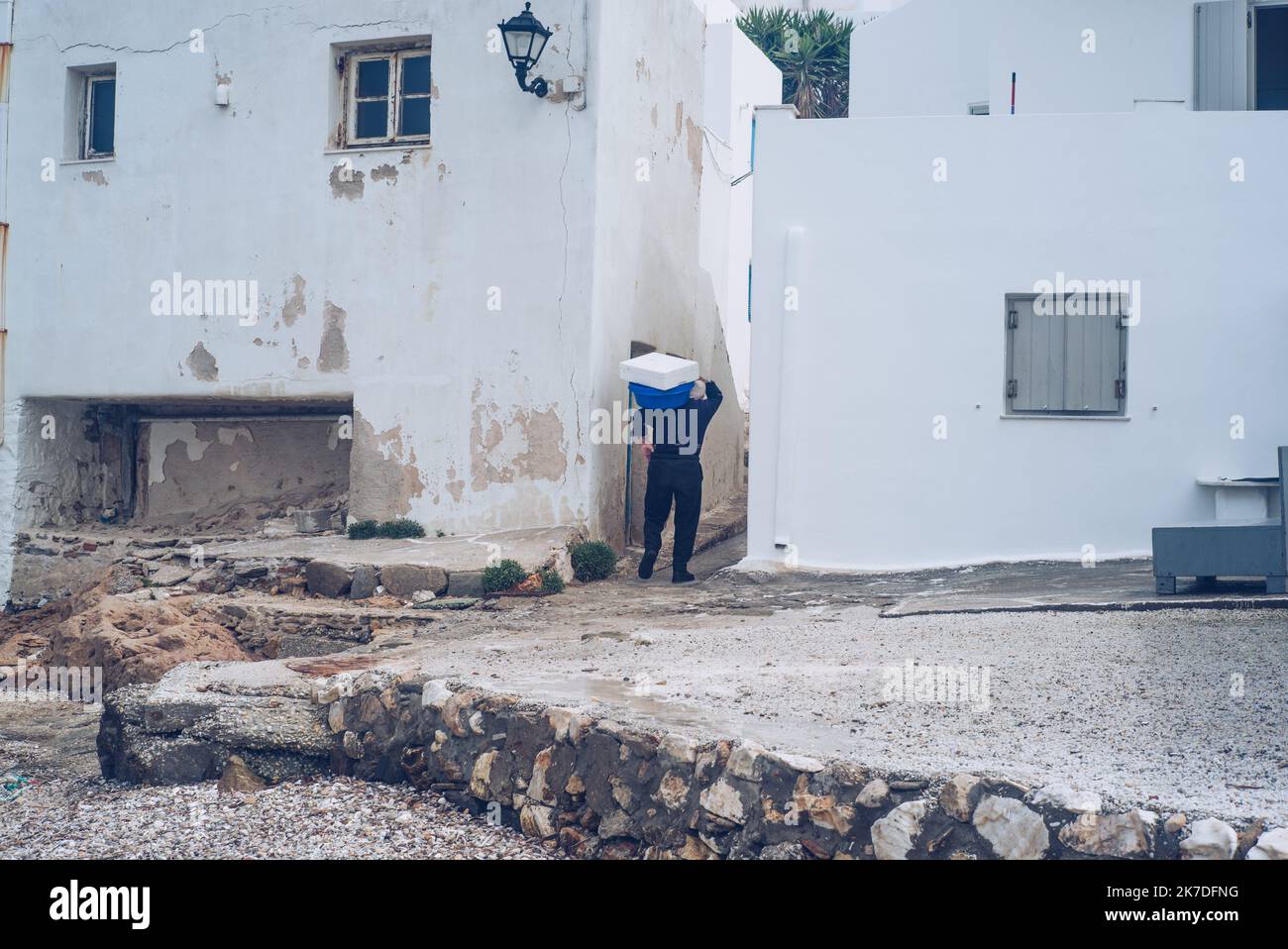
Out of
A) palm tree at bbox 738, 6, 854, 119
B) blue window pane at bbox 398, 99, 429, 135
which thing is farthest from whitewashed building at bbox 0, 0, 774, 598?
palm tree at bbox 738, 6, 854, 119

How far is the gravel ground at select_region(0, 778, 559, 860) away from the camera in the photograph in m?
5.34

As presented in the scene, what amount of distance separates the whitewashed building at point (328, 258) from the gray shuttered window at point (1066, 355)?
3.48 metres

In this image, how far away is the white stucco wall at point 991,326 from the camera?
33.3 ft

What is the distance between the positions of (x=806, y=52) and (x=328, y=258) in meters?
15.9

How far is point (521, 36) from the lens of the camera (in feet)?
34.6

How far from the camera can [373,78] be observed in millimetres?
11633

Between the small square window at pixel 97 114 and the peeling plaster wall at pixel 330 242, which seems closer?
the peeling plaster wall at pixel 330 242

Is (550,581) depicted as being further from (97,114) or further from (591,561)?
(97,114)

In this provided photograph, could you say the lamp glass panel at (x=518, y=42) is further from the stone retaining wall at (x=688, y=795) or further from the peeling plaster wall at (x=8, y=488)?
the stone retaining wall at (x=688, y=795)

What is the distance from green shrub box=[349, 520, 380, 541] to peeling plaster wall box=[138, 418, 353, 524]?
949mm
